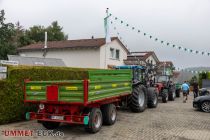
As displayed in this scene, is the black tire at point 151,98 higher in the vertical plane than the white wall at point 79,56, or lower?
lower

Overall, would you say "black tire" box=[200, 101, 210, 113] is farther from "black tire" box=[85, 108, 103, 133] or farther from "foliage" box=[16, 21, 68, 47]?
"foliage" box=[16, 21, 68, 47]

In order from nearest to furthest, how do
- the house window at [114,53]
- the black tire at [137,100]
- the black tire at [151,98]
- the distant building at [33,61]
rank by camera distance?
the black tire at [137,100], the black tire at [151,98], the distant building at [33,61], the house window at [114,53]

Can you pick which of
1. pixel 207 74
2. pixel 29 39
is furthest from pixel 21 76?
pixel 29 39

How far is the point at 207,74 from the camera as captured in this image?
35344 mm

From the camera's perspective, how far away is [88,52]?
31016mm

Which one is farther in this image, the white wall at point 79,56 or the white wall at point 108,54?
the white wall at point 108,54

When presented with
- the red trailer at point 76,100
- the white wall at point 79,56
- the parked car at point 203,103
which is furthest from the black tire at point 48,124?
the white wall at point 79,56

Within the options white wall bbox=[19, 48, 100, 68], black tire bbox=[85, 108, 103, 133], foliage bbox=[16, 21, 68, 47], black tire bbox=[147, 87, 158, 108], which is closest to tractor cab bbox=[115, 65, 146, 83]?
black tire bbox=[147, 87, 158, 108]

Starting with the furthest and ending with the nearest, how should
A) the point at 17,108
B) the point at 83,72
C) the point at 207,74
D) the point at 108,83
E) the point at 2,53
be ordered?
the point at 2,53 → the point at 207,74 → the point at 83,72 → the point at 17,108 → the point at 108,83

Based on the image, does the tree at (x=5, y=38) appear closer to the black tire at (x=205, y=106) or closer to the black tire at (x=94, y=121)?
the black tire at (x=205, y=106)

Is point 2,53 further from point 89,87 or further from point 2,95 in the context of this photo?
point 89,87

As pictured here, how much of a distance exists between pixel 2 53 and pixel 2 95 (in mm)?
29246

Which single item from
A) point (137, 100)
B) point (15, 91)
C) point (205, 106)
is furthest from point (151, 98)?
point (15, 91)

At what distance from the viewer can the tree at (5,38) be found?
3855 centimetres
